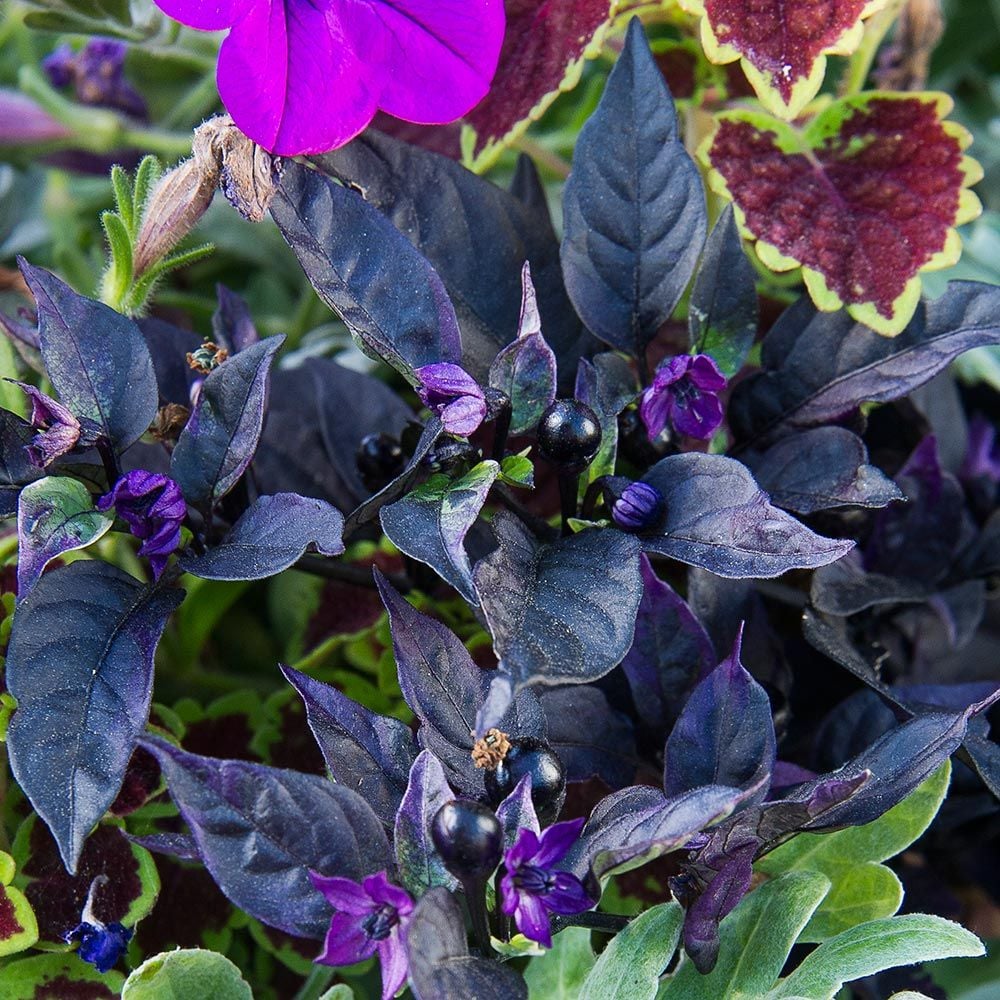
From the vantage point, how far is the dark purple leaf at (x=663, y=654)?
56 cm

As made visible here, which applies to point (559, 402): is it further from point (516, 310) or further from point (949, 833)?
point (949, 833)

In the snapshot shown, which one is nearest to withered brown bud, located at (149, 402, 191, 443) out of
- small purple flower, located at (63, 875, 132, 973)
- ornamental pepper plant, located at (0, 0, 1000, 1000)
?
ornamental pepper plant, located at (0, 0, 1000, 1000)

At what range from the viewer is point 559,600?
1.53ft

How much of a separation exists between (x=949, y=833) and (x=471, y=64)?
1.81 feet

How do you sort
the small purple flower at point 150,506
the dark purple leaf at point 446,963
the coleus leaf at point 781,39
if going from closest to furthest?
the dark purple leaf at point 446,963
the small purple flower at point 150,506
the coleus leaf at point 781,39

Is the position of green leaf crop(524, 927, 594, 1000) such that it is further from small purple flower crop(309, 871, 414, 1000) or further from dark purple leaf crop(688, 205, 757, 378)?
dark purple leaf crop(688, 205, 757, 378)

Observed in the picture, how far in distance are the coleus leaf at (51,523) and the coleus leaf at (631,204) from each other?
0.85 ft

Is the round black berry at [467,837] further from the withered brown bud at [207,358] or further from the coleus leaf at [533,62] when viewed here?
the coleus leaf at [533,62]

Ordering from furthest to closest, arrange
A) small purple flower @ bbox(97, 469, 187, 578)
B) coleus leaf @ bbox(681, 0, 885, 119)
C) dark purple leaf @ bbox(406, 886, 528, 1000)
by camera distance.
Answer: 1. coleus leaf @ bbox(681, 0, 885, 119)
2. small purple flower @ bbox(97, 469, 187, 578)
3. dark purple leaf @ bbox(406, 886, 528, 1000)

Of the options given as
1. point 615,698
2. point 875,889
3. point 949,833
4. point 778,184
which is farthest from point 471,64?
point 949,833

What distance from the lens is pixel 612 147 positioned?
1.94 feet

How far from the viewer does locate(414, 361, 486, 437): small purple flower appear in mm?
472

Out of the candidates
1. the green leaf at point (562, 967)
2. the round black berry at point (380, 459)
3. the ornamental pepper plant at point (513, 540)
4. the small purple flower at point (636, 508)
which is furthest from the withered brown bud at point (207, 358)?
the green leaf at point (562, 967)

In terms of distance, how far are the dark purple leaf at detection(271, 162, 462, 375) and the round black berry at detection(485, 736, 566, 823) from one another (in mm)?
172
